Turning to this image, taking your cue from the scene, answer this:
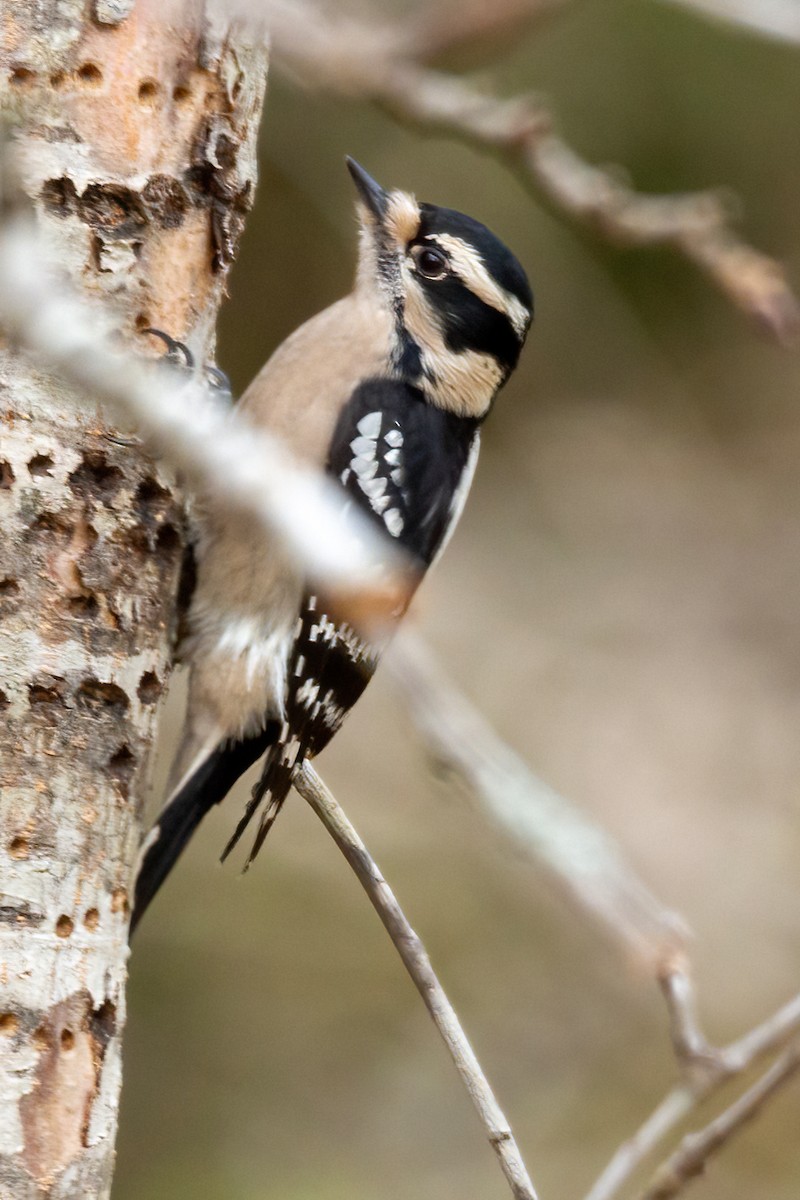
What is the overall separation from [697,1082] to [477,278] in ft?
6.25

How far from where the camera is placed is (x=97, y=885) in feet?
6.25

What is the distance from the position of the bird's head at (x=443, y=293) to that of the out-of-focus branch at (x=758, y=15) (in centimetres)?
164

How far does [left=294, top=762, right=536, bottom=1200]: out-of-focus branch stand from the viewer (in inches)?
64.5

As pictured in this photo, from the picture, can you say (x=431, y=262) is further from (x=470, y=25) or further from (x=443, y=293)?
(x=470, y=25)

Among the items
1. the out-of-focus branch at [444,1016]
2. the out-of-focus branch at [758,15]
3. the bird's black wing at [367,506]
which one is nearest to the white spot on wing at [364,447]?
the bird's black wing at [367,506]

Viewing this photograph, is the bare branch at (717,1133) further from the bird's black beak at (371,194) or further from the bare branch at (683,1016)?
the bird's black beak at (371,194)

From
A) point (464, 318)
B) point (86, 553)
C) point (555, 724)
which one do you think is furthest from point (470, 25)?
point (555, 724)

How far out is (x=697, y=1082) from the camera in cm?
153

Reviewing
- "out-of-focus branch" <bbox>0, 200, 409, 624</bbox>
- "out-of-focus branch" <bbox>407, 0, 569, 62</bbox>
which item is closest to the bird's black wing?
"out-of-focus branch" <bbox>407, 0, 569, 62</bbox>

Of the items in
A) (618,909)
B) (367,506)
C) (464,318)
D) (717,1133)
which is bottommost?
(717,1133)

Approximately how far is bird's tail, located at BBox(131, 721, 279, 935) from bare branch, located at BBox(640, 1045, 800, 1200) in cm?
102

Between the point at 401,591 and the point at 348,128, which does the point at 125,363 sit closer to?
the point at 401,591

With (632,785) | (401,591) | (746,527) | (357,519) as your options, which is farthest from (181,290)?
(746,527)

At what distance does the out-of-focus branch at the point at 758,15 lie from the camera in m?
1.14
